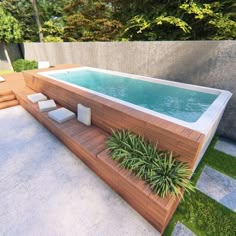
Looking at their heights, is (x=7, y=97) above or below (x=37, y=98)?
below

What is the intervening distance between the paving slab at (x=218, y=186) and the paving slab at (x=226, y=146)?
31.8 inches

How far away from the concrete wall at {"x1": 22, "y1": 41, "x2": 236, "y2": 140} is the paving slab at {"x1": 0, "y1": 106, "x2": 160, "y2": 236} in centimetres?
330

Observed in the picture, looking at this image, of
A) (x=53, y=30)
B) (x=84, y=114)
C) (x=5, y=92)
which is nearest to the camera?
(x=84, y=114)

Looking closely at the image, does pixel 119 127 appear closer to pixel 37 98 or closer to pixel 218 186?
pixel 218 186

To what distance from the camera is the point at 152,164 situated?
2.04 metres

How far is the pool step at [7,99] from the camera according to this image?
15.8ft

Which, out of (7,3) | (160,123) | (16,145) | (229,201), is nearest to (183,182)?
(160,123)

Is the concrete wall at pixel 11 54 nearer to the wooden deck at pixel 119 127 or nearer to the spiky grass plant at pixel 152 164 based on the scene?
the wooden deck at pixel 119 127

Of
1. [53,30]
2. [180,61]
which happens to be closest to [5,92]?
[180,61]

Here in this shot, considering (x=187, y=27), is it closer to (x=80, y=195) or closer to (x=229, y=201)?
(x=229, y=201)

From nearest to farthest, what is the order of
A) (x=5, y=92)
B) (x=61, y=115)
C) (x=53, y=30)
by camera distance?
(x=61, y=115) < (x=5, y=92) < (x=53, y=30)

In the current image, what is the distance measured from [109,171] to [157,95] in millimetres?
2630

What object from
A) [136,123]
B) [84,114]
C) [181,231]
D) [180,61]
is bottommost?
[181,231]

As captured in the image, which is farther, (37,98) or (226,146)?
(37,98)
